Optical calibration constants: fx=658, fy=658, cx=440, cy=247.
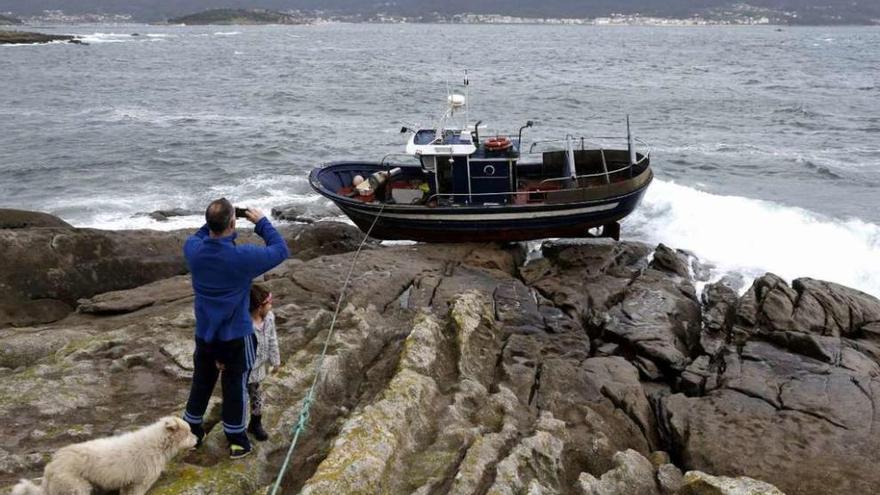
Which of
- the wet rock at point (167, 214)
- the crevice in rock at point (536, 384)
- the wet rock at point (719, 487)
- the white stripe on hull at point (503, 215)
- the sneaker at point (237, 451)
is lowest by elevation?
the wet rock at point (167, 214)

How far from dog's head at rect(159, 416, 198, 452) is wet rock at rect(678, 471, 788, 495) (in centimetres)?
446

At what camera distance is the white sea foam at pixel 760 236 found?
16.4 metres

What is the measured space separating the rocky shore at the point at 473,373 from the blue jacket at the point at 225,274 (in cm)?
128

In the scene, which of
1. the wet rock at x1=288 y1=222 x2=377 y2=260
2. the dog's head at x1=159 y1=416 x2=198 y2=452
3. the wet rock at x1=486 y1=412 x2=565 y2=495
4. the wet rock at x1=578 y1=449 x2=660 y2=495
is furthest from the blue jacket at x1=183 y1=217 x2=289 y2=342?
the wet rock at x1=288 y1=222 x2=377 y2=260

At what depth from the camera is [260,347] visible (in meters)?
5.73

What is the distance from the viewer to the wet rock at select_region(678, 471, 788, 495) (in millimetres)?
6086

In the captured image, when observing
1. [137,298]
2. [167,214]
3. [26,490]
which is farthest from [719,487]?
[167,214]

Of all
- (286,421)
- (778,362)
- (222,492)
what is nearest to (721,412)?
(778,362)

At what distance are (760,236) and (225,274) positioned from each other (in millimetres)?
17137

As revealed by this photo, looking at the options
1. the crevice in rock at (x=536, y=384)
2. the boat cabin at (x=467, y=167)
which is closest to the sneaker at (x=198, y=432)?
the crevice in rock at (x=536, y=384)

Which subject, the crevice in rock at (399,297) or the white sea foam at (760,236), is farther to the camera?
the white sea foam at (760,236)

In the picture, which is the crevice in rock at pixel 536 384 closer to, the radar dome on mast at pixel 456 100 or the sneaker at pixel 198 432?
the sneaker at pixel 198 432

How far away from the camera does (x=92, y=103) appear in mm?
42625

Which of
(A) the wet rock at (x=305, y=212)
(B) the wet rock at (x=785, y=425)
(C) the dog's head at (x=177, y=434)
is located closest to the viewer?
(C) the dog's head at (x=177, y=434)
